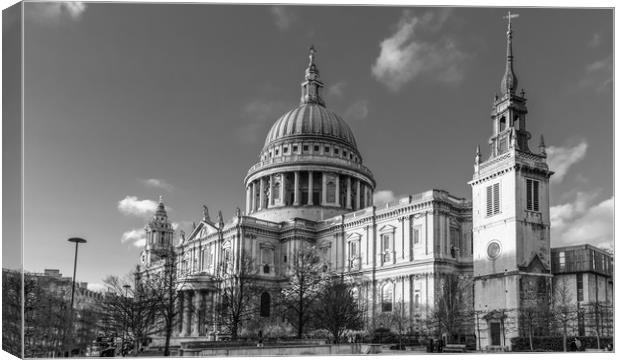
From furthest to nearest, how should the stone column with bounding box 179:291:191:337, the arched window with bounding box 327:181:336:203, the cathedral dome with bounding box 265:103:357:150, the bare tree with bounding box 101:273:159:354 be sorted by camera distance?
1. the cathedral dome with bounding box 265:103:357:150
2. the arched window with bounding box 327:181:336:203
3. the stone column with bounding box 179:291:191:337
4. the bare tree with bounding box 101:273:159:354

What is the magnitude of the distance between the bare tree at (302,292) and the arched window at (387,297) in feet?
21.3

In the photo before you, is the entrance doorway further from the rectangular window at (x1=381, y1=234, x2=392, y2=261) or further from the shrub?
the rectangular window at (x1=381, y1=234, x2=392, y2=261)

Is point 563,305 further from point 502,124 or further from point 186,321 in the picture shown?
point 186,321

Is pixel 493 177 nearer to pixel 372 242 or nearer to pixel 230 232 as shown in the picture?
pixel 372 242

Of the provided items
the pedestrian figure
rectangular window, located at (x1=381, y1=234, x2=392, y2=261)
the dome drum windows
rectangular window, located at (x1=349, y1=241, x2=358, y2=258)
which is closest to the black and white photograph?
the pedestrian figure

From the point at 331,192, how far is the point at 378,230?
21339 millimetres

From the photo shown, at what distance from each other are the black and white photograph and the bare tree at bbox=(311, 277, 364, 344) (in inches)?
13.8

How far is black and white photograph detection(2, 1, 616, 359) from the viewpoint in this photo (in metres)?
37.0

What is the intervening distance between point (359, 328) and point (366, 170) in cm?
4377

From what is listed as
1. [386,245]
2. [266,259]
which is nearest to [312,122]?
[266,259]

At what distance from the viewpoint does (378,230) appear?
8750cm

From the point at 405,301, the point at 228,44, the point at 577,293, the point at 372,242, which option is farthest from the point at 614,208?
the point at 372,242

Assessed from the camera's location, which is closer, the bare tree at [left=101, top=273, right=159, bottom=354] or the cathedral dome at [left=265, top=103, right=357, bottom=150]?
the bare tree at [left=101, top=273, right=159, bottom=354]

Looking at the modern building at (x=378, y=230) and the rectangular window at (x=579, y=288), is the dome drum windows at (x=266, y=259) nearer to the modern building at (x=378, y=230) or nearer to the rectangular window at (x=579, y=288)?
the modern building at (x=378, y=230)
